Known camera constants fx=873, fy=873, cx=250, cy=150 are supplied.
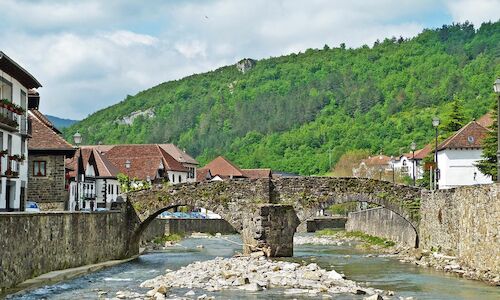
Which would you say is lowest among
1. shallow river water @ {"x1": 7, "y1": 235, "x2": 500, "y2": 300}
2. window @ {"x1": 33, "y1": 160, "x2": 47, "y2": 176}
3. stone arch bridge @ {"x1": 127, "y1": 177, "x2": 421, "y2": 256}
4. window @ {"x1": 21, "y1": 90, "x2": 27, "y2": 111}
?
shallow river water @ {"x1": 7, "y1": 235, "x2": 500, "y2": 300}

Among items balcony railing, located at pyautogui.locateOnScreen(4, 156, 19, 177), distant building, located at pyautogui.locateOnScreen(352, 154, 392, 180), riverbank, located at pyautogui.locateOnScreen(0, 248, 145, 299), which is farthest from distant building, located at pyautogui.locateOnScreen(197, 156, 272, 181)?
riverbank, located at pyautogui.locateOnScreen(0, 248, 145, 299)

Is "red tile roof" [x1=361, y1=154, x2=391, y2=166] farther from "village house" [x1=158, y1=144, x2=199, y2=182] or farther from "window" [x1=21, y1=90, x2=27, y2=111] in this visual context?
"window" [x1=21, y1=90, x2=27, y2=111]

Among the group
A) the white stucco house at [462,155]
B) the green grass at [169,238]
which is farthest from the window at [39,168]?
the white stucco house at [462,155]

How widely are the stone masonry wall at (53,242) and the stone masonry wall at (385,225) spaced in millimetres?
18098

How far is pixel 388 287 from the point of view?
111 ft

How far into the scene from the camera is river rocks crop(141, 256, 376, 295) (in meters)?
32.4

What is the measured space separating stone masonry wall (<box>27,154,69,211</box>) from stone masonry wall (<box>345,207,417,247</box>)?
73.0 feet

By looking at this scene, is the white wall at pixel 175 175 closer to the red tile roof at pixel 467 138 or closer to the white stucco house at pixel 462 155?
the white stucco house at pixel 462 155

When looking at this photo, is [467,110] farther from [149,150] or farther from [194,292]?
[194,292]

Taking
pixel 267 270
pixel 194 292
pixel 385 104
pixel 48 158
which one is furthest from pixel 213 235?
pixel 385 104

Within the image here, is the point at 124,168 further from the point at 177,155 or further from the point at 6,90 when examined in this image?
the point at 6,90

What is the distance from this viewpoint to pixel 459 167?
279 feet

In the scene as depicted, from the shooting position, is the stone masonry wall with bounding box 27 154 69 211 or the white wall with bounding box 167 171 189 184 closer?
the stone masonry wall with bounding box 27 154 69 211

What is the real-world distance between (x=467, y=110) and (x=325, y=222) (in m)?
47.5
